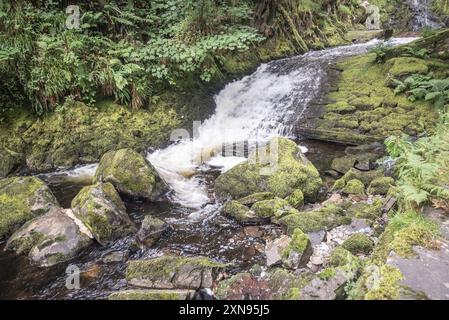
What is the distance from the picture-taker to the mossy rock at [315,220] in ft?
16.6

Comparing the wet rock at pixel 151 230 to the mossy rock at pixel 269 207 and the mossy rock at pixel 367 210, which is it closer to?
the mossy rock at pixel 269 207

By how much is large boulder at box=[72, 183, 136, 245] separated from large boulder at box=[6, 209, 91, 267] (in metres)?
0.17

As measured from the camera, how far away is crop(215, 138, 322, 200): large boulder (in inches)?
244

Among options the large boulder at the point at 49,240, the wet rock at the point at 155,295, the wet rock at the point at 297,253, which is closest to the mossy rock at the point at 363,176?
the wet rock at the point at 297,253

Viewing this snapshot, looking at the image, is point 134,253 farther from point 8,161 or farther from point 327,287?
point 8,161

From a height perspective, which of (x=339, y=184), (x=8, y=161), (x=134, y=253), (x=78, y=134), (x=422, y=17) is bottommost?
(x=134, y=253)

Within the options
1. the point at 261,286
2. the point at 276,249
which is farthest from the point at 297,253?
the point at 261,286

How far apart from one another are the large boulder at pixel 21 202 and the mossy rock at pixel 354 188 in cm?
496

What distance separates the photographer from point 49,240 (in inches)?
192

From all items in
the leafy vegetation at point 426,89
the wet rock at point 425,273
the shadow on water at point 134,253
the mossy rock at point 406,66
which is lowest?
the shadow on water at point 134,253

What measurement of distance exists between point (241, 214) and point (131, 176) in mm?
2147

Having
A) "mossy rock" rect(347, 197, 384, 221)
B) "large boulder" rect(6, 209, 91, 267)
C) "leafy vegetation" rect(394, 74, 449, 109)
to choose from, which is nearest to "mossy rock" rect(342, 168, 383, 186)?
"mossy rock" rect(347, 197, 384, 221)

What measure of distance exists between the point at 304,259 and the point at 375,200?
2081mm
